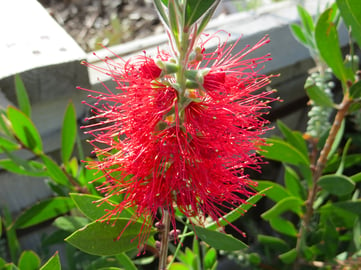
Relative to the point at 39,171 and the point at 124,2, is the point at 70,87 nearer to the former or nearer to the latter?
the point at 39,171

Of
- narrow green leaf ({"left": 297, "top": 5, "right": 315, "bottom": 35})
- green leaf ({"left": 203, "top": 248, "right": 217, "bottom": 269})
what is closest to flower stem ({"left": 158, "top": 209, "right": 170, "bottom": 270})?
green leaf ({"left": 203, "top": 248, "right": 217, "bottom": 269})

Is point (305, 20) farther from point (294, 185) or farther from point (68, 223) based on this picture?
point (68, 223)

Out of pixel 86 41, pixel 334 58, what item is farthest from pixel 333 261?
pixel 86 41

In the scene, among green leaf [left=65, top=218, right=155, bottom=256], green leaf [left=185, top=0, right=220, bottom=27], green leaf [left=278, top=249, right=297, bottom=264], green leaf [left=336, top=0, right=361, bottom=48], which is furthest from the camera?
green leaf [left=278, top=249, right=297, bottom=264]

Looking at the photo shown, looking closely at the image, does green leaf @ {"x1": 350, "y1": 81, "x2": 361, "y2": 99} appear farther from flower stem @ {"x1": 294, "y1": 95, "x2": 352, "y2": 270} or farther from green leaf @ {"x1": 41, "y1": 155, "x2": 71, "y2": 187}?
green leaf @ {"x1": 41, "y1": 155, "x2": 71, "y2": 187}

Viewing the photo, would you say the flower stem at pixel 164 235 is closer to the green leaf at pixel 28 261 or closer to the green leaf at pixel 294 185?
the green leaf at pixel 28 261

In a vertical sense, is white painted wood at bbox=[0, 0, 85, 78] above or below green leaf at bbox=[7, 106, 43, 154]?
above
